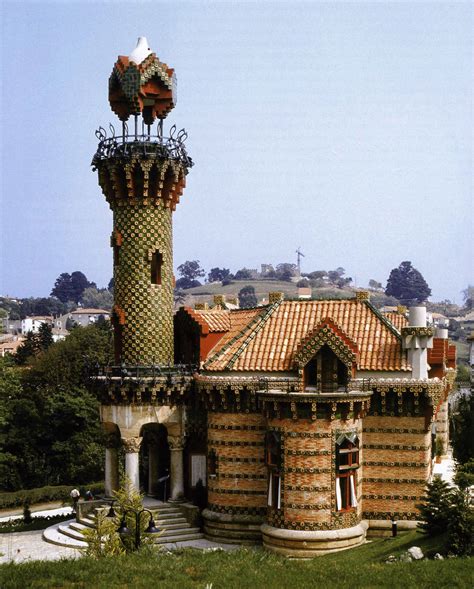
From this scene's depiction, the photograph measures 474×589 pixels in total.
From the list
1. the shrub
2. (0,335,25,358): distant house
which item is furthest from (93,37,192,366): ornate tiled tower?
(0,335,25,358): distant house

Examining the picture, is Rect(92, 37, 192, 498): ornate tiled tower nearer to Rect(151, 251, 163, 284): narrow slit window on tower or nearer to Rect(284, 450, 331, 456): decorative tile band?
Rect(151, 251, 163, 284): narrow slit window on tower

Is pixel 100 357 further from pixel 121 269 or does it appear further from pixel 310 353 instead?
pixel 310 353

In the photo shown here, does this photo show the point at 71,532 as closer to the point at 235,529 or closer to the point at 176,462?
the point at 176,462

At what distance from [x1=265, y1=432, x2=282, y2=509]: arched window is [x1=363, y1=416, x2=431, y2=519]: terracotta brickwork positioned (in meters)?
3.27

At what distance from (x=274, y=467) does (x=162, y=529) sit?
470 cm

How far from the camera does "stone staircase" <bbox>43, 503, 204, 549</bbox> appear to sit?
108ft

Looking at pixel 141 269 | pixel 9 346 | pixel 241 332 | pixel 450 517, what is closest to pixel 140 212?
pixel 141 269

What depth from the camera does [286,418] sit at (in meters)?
31.0

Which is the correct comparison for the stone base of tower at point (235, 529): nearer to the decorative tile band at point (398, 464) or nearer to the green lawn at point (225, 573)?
the decorative tile band at point (398, 464)

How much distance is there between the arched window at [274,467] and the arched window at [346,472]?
6.51ft

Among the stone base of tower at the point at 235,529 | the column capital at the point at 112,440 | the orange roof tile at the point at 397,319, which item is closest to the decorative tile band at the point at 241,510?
the stone base of tower at the point at 235,529

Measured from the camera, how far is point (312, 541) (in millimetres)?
30375

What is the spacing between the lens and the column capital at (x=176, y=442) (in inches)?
1363

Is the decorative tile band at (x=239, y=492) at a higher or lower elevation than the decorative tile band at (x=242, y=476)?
lower
